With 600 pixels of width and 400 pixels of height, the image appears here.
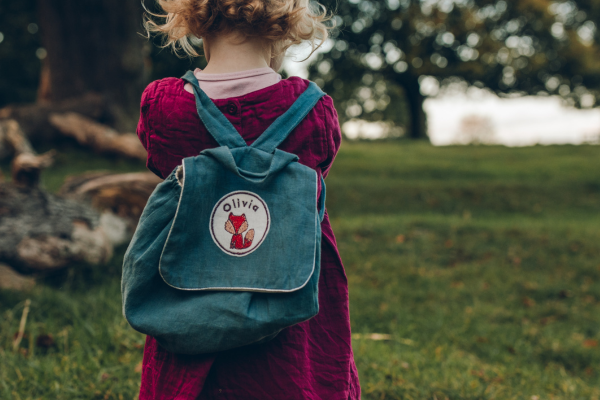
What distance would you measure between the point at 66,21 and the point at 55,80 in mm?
1174

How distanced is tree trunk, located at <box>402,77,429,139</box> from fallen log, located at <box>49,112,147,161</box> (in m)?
16.4

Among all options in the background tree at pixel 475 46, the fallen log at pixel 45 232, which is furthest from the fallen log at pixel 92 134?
the background tree at pixel 475 46

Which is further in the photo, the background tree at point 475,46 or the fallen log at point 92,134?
the background tree at point 475,46

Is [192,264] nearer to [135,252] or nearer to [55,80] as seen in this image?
[135,252]

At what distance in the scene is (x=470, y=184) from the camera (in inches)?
421

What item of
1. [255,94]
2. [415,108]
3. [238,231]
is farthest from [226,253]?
[415,108]

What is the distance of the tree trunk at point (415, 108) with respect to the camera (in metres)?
24.1

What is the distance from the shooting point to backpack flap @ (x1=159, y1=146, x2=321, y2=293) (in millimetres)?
1358

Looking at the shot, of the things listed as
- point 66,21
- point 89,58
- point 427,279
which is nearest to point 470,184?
point 427,279

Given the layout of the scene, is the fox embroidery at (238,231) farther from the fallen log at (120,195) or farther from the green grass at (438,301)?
the fallen log at (120,195)

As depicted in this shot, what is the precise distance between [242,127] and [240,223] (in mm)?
287

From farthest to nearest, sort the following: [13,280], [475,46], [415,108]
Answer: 1. [415,108]
2. [475,46]
3. [13,280]

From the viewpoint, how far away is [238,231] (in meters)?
1.38

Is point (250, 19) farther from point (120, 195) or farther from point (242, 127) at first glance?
point (120, 195)
